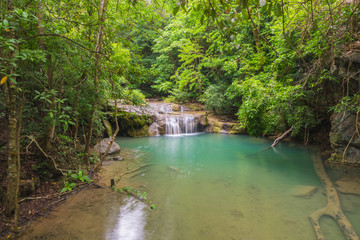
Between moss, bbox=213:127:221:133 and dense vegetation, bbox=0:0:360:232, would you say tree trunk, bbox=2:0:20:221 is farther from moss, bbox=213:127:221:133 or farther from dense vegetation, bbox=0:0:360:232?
moss, bbox=213:127:221:133

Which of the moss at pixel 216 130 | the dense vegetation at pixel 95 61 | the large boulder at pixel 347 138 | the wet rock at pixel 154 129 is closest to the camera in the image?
the dense vegetation at pixel 95 61

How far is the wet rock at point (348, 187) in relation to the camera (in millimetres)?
4191

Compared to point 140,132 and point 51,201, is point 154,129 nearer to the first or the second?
point 140,132

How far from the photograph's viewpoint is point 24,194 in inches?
123

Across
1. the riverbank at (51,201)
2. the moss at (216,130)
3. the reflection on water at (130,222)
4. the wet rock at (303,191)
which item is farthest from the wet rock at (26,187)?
the moss at (216,130)

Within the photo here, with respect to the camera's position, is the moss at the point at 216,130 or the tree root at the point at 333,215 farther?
the moss at the point at 216,130

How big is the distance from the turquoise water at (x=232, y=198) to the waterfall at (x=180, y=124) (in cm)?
554

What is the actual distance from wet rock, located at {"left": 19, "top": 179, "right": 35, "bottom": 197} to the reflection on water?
1457 millimetres

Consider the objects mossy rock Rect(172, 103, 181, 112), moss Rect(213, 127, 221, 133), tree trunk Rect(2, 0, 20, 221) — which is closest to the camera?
tree trunk Rect(2, 0, 20, 221)

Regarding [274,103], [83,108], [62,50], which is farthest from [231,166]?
[62,50]

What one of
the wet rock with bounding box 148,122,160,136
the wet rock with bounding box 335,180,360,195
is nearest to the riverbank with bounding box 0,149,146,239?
the wet rock with bounding box 335,180,360,195

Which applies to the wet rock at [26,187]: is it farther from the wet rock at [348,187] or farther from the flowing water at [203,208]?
the wet rock at [348,187]

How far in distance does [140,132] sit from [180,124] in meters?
2.69

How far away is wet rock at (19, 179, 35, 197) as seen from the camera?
122 inches
